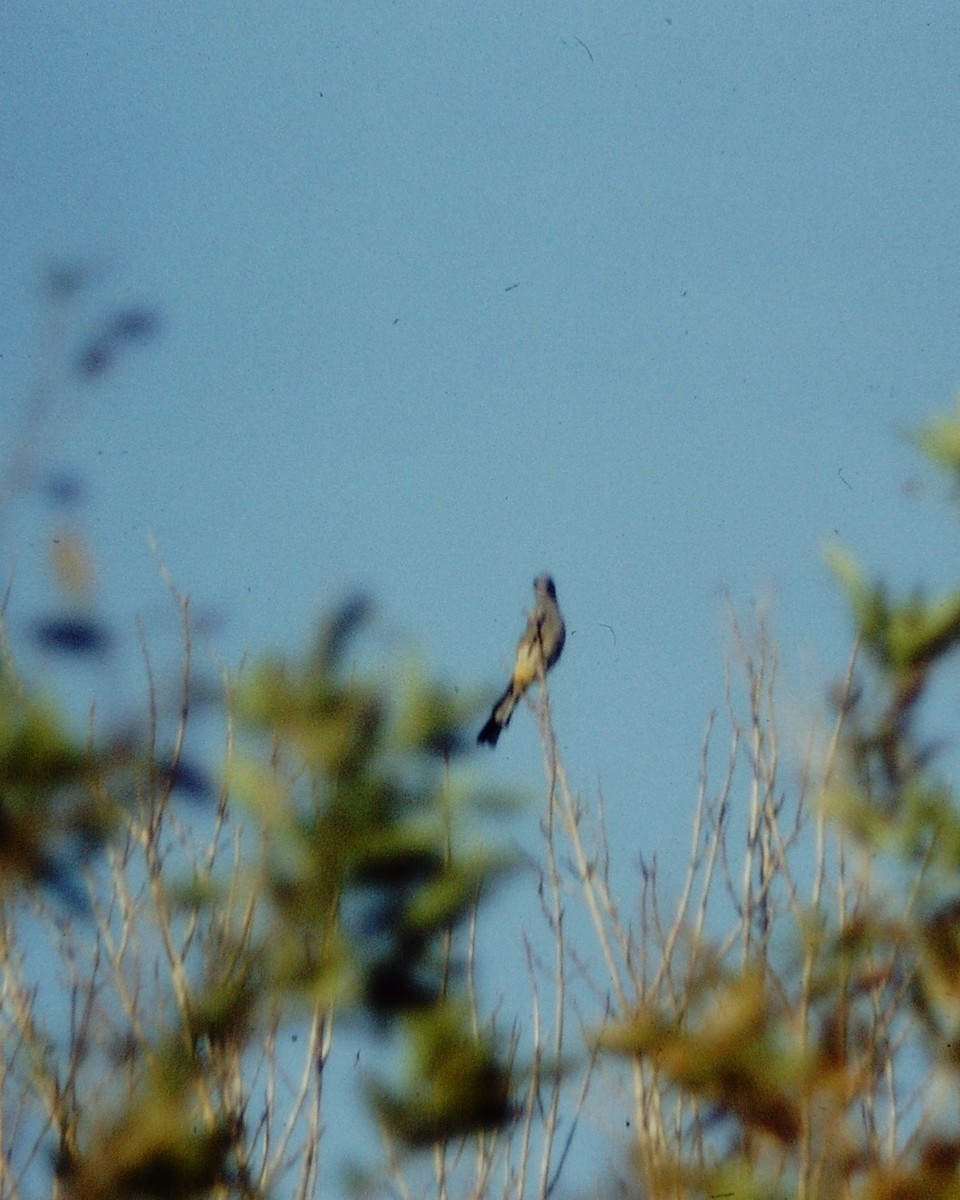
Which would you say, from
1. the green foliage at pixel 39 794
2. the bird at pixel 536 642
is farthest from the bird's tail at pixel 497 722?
the green foliage at pixel 39 794

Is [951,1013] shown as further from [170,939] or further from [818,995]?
[170,939]

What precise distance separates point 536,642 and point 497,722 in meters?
0.59

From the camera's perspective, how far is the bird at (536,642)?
573 centimetres

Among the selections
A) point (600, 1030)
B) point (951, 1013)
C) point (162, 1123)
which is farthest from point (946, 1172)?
point (162, 1123)

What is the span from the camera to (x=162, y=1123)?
304cm

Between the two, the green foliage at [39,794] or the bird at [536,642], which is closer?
the green foliage at [39,794]

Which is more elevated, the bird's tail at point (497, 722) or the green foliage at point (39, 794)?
the green foliage at point (39, 794)

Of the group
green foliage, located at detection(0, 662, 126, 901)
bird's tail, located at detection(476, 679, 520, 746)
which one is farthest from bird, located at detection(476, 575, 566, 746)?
green foliage, located at detection(0, 662, 126, 901)

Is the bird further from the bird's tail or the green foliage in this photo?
the green foliage

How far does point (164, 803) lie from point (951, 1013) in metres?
1.62

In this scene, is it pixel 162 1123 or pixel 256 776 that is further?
pixel 256 776

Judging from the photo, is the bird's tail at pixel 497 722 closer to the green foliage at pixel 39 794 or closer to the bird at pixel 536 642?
the bird at pixel 536 642

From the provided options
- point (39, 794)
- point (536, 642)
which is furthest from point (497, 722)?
point (39, 794)

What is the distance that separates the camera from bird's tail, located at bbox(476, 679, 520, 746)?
5.70 metres
